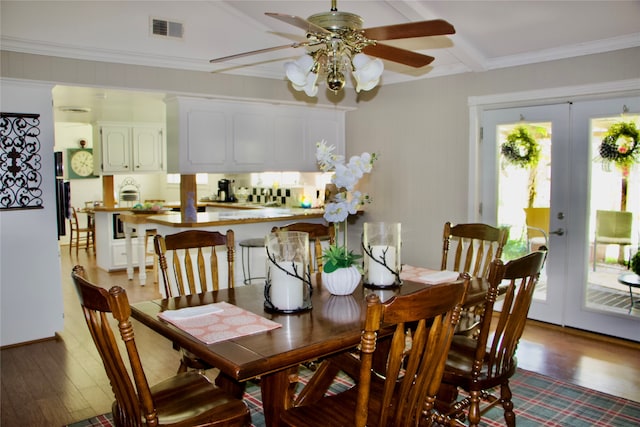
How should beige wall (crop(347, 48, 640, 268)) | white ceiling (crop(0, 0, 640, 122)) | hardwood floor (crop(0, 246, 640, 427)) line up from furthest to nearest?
beige wall (crop(347, 48, 640, 268)) < white ceiling (crop(0, 0, 640, 122)) < hardwood floor (crop(0, 246, 640, 427))

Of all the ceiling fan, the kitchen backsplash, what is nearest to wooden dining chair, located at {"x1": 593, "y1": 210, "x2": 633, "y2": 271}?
the ceiling fan

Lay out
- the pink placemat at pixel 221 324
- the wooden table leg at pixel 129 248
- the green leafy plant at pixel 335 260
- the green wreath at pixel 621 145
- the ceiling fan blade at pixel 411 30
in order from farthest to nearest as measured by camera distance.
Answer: the wooden table leg at pixel 129 248 → the green wreath at pixel 621 145 → the green leafy plant at pixel 335 260 → the ceiling fan blade at pixel 411 30 → the pink placemat at pixel 221 324

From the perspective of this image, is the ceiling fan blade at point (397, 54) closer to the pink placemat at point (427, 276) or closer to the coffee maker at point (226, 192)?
the pink placemat at point (427, 276)

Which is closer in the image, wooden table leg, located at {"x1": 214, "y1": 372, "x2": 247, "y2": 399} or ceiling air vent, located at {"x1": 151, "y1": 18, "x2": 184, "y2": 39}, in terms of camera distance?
wooden table leg, located at {"x1": 214, "y1": 372, "x2": 247, "y2": 399}

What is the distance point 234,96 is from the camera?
5215 mm

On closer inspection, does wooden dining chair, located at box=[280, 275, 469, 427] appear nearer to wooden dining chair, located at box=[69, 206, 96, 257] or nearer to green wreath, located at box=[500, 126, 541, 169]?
green wreath, located at box=[500, 126, 541, 169]

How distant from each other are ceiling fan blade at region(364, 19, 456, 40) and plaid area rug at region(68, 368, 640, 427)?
2.13 metres

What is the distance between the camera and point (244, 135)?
545 centimetres

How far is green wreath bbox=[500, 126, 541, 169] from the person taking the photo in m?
4.71

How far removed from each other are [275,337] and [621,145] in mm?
3536

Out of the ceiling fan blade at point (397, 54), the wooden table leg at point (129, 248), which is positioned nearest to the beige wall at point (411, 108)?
the ceiling fan blade at point (397, 54)

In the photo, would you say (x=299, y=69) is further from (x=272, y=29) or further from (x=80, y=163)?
(x=80, y=163)

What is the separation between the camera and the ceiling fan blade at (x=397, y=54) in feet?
9.46

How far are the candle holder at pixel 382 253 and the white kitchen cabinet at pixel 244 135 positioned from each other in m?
2.85
